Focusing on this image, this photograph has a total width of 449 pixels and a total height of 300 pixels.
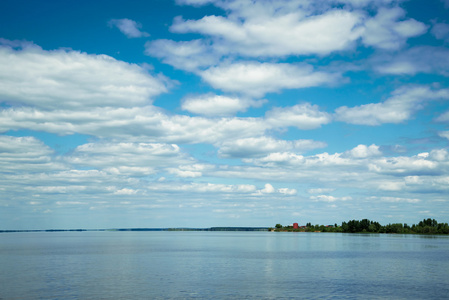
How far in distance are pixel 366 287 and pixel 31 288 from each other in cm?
4013

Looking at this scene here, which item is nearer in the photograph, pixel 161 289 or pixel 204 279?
pixel 161 289

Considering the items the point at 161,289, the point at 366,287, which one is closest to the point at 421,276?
the point at 366,287

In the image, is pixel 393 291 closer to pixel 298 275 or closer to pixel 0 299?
→ pixel 298 275

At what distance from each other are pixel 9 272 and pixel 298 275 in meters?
44.0

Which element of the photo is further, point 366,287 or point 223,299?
point 366,287

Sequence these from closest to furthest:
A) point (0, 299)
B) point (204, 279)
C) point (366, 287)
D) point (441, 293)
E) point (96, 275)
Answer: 1. point (0, 299)
2. point (441, 293)
3. point (366, 287)
4. point (204, 279)
5. point (96, 275)

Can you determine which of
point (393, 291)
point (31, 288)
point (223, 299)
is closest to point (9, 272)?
point (31, 288)

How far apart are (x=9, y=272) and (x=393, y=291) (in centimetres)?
5511

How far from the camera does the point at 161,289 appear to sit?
1986 inches

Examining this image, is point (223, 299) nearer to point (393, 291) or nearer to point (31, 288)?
point (393, 291)

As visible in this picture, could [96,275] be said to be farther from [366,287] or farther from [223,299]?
[366,287]

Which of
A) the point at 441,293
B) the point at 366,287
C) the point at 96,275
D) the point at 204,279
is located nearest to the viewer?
the point at 441,293

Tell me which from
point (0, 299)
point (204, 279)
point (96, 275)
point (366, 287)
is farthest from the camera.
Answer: point (96, 275)

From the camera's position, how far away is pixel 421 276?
63.5 meters
